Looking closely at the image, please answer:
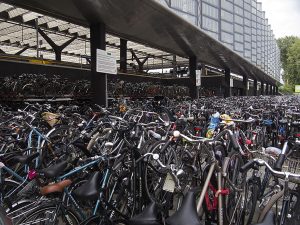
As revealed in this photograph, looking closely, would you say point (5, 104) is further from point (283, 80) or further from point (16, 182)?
point (283, 80)

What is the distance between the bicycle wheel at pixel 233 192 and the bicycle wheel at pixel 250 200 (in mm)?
61

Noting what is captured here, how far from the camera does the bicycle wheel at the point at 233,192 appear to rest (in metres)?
3.34

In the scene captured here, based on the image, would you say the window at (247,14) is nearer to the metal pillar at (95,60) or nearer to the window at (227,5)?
the window at (227,5)

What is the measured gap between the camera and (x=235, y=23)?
153 feet

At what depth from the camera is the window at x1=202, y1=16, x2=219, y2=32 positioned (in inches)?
1201

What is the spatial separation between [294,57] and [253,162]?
88.5 m

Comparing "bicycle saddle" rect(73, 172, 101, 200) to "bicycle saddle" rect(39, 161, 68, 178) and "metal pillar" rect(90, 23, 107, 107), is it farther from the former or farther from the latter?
"metal pillar" rect(90, 23, 107, 107)

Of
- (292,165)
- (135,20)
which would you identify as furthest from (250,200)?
(135,20)

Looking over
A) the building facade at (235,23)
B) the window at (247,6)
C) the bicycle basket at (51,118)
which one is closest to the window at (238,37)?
the building facade at (235,23)

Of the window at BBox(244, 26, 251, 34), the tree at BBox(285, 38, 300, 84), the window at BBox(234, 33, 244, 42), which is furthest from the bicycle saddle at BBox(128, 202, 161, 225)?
the tree at BBox(285, 38, 300, 84)

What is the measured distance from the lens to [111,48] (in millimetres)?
27766

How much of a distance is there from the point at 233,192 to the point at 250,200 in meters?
0.33

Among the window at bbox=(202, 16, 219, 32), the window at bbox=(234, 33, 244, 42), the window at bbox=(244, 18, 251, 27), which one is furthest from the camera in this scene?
the window at bbox=(244, 18, 251, 27)

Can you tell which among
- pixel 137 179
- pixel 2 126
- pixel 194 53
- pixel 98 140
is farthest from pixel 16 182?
pixel 194 53
